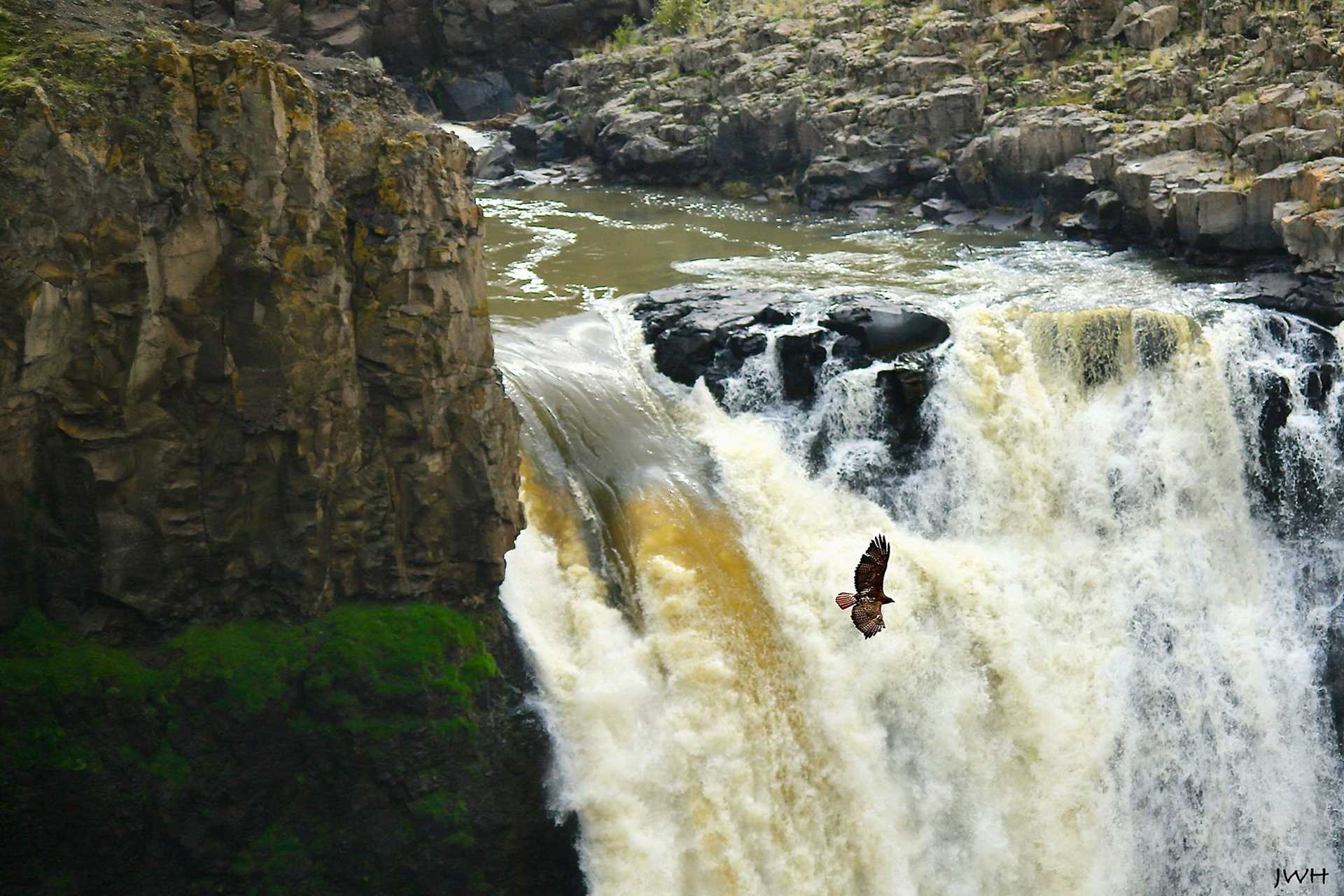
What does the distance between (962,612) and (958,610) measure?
42 mm

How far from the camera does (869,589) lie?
8.99 m

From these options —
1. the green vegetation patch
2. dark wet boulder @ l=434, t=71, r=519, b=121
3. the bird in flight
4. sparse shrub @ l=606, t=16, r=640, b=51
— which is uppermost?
the green vegetation patch

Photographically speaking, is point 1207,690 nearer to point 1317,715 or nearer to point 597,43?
point 1317,715

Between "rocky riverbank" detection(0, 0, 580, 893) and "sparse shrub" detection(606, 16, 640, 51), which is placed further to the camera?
"sparse shrub" detection(606, 16, 640, 51)

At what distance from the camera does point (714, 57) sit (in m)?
34.2

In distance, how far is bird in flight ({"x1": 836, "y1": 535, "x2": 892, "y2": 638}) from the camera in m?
8.75

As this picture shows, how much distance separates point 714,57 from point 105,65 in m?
24.5

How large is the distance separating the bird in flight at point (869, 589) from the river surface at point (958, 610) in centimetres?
505

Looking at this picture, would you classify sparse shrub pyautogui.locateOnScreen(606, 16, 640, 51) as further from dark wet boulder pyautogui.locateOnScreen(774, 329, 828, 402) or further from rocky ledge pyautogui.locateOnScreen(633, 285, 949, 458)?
dark wet boulder pyautogui.locateOnScreen(774, 329, 828, 402)

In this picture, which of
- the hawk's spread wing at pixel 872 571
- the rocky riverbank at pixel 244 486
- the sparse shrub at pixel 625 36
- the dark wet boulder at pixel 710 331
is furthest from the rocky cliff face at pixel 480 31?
the hawk's spread wing at pixel 872 571

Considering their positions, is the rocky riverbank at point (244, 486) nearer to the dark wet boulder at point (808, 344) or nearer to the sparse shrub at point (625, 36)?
the dark wet boulder at point (808, 344)

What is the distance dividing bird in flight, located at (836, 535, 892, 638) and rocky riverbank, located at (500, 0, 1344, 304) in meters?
13.1

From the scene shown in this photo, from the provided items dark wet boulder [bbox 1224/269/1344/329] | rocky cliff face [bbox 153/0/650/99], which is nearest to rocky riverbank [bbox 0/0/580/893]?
dark wet boulder [bbox 1224/269/1344/329]

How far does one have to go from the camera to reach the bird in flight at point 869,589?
344 inches
